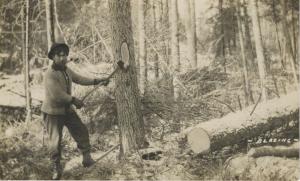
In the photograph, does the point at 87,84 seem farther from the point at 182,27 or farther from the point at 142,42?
the point at 182,27

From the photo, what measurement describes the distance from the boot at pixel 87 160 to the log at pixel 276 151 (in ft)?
7.08

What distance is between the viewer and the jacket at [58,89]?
5.99m

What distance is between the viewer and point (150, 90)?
635 cm

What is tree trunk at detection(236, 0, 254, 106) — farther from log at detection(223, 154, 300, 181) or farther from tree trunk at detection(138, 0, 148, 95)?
tree trunk at detection(138, 0, 148, 95)

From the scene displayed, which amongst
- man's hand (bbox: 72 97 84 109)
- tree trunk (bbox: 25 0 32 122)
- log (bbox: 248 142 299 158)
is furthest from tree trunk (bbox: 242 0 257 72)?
tree trunk (bbox: 25 0 32 122)

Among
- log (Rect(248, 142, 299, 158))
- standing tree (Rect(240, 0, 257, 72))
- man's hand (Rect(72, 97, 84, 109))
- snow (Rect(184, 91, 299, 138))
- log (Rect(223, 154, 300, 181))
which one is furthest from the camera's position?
standing tree (Rect(240, 0, 257, 72))

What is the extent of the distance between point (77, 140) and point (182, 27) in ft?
7.53

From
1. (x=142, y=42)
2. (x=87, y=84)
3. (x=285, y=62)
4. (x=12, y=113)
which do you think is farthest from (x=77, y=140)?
(x=285, y=62)

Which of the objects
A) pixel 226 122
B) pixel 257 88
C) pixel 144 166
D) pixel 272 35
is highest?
pixel 272 35

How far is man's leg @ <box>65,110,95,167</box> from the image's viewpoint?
20.2ft

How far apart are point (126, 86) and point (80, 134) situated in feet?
3.20

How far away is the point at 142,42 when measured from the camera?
258 inches

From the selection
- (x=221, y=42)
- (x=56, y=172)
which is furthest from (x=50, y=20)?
(x=221, y=42)

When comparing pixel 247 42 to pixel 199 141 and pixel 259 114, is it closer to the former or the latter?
pixel 259 114
